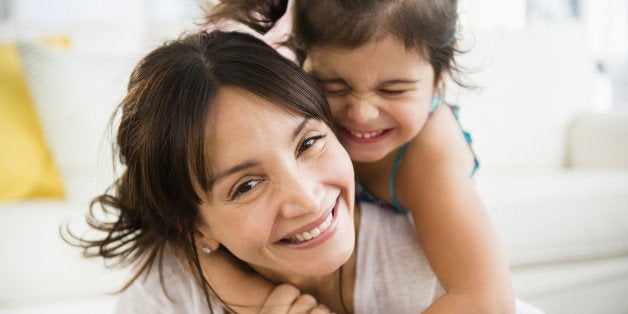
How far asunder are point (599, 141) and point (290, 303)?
4.96ft

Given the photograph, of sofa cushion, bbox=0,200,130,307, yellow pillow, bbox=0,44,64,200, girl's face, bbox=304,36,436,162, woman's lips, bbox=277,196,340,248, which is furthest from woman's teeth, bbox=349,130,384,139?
yellow pillow, bbox=0,44,64,200

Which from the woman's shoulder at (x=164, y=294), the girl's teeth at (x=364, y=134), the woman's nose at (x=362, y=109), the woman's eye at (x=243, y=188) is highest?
the woman's nose at (x=362, y=109)

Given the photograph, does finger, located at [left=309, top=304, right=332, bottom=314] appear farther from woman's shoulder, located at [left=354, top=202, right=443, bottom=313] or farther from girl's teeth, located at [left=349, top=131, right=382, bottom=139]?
girl's teeth, located at [left=349, top=131, right=382, bottom=139]

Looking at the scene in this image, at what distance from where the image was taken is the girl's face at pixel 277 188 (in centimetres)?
83

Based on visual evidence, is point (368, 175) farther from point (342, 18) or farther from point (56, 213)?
point (56, 213)


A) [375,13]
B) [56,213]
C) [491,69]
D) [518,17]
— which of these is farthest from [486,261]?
[518,17]

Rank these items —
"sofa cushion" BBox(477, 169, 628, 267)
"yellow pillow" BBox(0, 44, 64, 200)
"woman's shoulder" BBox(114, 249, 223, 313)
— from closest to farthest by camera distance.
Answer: "woman's shoulder" BBox(114, 249, 223, 313)
"sofa cushion" BBox(477, 169, 628, 267)
"yellow pillow" BBox(0, 44, 64, 200)

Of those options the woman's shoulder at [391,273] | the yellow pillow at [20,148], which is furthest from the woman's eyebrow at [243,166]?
the yellow pillow at [20,148]

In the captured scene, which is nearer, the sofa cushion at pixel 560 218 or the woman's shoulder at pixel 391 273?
the woman's shoulder at pixel 391 273

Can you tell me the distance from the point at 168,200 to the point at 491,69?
1.58 meters

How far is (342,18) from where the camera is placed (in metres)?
1.00

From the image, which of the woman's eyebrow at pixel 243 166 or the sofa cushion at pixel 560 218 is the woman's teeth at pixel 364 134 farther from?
the sofa cushion at pixel 560 218

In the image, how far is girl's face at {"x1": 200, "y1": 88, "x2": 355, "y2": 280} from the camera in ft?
2.71

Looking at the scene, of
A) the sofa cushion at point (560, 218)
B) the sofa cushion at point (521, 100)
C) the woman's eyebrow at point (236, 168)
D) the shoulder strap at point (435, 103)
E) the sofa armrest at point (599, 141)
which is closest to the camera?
the woman's eyebrow at point (236, 168)
